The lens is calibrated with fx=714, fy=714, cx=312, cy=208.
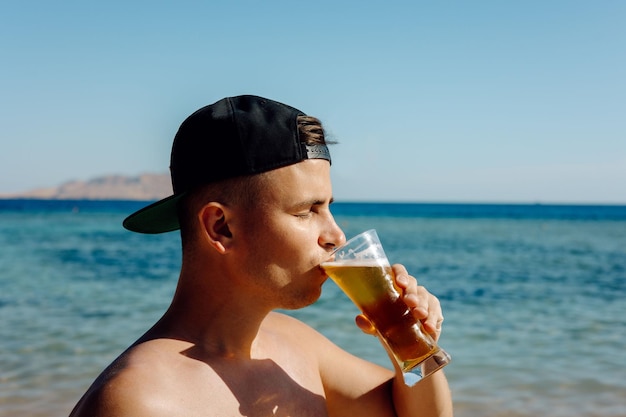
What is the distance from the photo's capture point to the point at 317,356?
2.85 metres

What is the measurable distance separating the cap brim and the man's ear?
0.50 ft

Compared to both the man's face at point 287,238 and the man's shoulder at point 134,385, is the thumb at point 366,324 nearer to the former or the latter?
the man's face at point 287,238

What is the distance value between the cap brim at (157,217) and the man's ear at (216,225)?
0.50 feet

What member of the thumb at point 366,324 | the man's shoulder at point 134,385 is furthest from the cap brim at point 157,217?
the thumb at point 366,324

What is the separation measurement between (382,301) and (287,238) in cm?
38

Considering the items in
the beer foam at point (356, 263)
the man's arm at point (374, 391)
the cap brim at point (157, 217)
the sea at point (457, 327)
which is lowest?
the sea at point (457, 327)

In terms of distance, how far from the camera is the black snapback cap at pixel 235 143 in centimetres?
224

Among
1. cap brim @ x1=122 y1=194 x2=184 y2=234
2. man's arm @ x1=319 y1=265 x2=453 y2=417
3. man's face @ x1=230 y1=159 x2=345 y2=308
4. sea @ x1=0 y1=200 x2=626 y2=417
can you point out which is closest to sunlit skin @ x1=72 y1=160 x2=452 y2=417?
man's face @ x1=230 y1=159 x2=345 y2=308

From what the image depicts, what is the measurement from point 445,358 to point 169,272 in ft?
47.8

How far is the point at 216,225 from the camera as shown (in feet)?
7.46

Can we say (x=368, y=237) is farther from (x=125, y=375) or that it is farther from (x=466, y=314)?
(x=466, y=314)

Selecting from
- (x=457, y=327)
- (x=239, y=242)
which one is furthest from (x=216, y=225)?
(x=457, y=327)

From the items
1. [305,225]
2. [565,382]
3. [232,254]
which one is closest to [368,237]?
[305,225]

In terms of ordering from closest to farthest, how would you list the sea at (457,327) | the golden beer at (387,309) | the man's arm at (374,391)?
1. the golden beer at (387,309)
2. the man's arm at (374,391)
3. the sea at (457,327)
